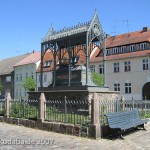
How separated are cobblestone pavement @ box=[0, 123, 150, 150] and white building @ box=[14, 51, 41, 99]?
133ft

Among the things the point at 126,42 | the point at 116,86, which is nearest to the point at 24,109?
the point at 116,86

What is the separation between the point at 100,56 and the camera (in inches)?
1647

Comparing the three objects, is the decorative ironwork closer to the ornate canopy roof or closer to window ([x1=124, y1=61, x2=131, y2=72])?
the ornate canopy roof

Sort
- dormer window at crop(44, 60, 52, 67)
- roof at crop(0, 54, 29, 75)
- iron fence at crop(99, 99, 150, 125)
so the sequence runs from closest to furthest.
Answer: iron fence at crop(99, 99, 150, 125) → dormer window at crop(44, 60, 52, 67) → roof at crop(0, 54, 29, 75)

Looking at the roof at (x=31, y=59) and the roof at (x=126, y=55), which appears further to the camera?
the roof at (x=31, y=59)

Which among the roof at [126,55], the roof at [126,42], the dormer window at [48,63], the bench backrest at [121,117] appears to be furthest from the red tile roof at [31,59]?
the bench backrest at [121,117]

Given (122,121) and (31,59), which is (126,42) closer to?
(31,59)

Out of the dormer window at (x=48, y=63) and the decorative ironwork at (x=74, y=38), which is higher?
the dormer window at (x=48, y=63)

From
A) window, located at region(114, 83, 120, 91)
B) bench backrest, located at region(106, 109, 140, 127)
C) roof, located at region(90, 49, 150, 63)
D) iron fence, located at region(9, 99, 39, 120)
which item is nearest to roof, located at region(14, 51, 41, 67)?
roof, located at region(90, 49, 150, 63)

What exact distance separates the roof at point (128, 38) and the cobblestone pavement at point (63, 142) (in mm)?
27910

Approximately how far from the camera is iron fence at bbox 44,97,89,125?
1160 centimetres

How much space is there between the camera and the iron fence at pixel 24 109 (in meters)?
13.8

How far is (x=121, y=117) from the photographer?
10922 millimetres

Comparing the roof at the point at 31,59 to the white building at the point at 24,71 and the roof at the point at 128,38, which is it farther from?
the roof at the point at 128,38
